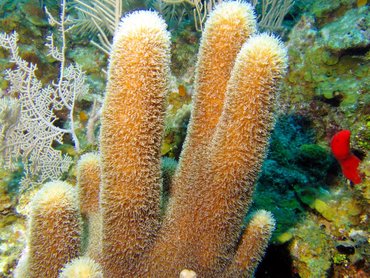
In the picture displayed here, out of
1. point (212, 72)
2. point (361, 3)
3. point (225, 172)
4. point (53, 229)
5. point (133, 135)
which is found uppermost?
point (361, 3)

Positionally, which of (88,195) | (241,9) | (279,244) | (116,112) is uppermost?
(241,9)

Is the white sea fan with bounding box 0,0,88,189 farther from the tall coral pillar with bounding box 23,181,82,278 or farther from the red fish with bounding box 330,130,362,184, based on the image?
the red fish with bounding box 330,130,362,184

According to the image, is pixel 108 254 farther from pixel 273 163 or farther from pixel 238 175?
pixel 273 163

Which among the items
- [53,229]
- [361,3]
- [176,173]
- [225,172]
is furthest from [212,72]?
[361,3]

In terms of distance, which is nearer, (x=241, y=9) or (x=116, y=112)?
(x=116, y=112)

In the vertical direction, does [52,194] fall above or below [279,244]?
above

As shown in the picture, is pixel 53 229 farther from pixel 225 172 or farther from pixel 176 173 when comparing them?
pixel 225 172

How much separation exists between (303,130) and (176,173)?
3038mm

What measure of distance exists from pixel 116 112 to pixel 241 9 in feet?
2.90

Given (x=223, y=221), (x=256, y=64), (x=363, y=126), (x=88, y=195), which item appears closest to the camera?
(x=256, y=64)

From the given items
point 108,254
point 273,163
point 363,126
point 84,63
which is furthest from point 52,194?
point 84,63

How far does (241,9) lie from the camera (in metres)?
1.57

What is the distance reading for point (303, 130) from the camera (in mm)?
4301

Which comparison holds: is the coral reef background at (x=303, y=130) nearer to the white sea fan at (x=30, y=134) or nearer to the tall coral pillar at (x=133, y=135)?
the white sea fan at (x=30, y=134)
